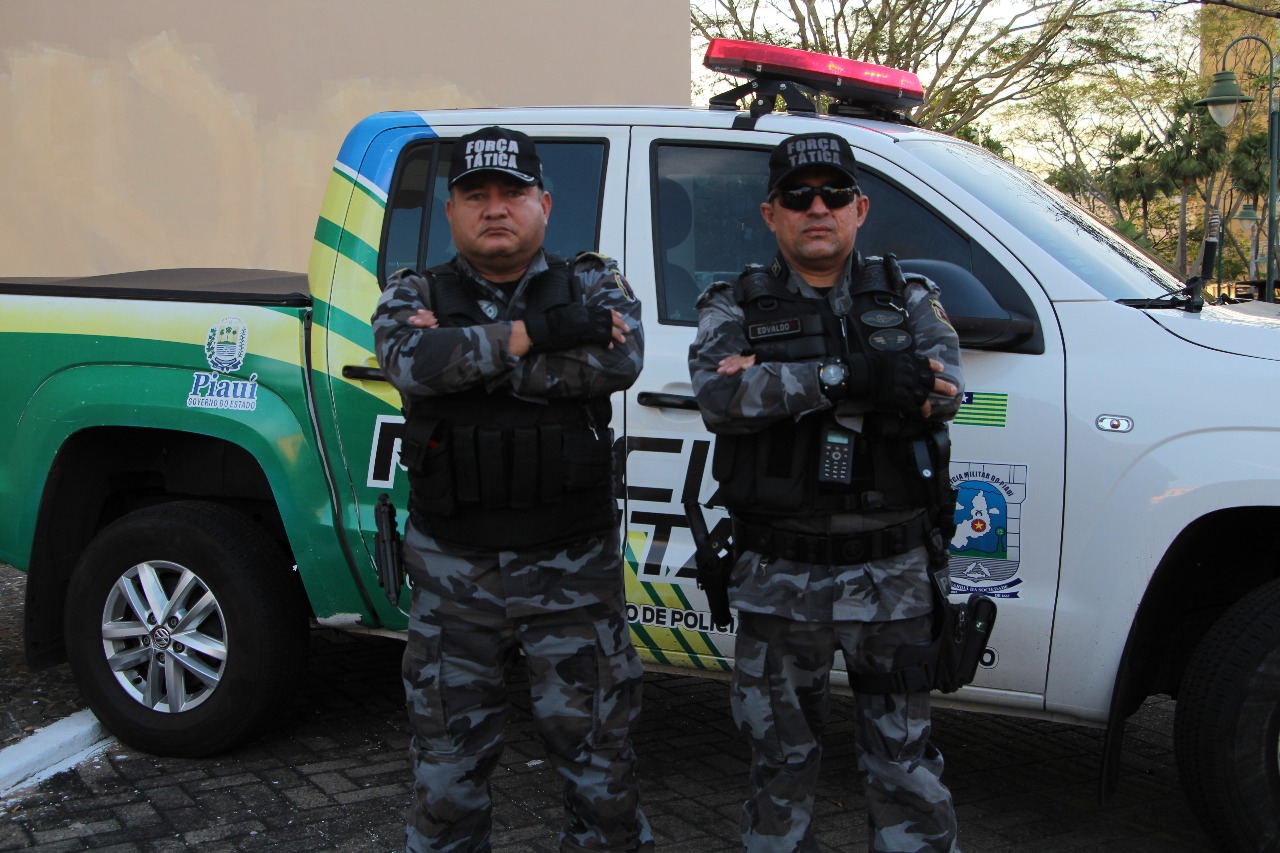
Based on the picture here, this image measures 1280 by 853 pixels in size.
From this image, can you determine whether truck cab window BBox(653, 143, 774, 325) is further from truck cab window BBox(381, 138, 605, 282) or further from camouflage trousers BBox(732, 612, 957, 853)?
camouflage trousers BBox(732, 612, 957, 853)

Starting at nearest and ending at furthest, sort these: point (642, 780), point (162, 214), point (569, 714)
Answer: point (569, 714), point (642, 780), point (162, 214)

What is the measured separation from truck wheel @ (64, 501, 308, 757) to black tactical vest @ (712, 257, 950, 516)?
69.8 inches

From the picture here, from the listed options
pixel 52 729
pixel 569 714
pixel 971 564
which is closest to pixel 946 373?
pixel 971 564

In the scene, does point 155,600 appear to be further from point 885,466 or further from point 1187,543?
point 1187,543

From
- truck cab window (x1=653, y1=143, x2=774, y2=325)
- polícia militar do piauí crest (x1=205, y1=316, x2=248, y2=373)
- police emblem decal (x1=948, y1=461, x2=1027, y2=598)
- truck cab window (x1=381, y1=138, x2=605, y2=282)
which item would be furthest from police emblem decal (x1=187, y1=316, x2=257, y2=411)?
police emblem decal (x1=948, y1=461, x2=1027, y2=598)

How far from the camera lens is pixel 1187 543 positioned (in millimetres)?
3096

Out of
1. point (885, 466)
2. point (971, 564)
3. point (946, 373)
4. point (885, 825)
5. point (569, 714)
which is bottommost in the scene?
point (885, 825)

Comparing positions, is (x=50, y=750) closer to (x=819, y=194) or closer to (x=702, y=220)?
(x=702, y=220)

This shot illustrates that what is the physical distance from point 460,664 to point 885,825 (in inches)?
37.8

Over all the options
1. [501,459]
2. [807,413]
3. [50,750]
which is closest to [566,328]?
[501,459]

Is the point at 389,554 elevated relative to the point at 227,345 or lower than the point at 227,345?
lower

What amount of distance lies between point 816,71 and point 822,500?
1684 millimetres

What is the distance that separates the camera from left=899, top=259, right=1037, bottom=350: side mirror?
3.09m

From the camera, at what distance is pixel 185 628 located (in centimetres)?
387
